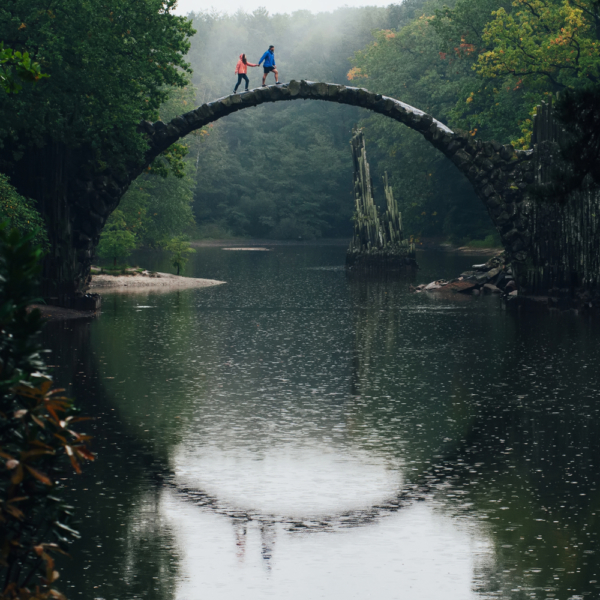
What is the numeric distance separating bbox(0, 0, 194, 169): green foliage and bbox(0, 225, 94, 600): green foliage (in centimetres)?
1825

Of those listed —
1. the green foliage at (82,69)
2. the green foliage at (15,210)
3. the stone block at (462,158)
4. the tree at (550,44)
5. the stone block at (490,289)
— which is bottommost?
the stone block at (490,289)

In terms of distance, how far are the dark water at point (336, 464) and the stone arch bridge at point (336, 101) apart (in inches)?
195

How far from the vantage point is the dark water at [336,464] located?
6.94 metres

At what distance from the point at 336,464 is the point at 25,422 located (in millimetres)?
6221

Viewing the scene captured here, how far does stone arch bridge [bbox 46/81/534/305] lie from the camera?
25250 millimetres

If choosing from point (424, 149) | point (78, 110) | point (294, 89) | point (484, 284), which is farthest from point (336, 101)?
point (424, 149)

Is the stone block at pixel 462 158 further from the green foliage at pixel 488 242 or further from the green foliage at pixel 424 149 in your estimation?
the green foliage at pixel 488 242

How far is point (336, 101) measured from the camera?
27.2m

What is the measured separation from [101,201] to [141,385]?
11960 millimetres

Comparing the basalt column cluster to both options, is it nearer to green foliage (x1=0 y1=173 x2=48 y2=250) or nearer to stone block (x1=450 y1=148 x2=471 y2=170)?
stone block (x1=450 y1=148 x2=471 y2=170)

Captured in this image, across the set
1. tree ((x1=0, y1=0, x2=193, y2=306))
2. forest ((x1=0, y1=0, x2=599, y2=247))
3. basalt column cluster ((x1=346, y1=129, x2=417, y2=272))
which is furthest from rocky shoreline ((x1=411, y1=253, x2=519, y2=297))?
tree ((x1=0, y1=0, x2=193, y2=306))

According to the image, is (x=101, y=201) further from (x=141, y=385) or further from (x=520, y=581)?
(x=520, y=581)

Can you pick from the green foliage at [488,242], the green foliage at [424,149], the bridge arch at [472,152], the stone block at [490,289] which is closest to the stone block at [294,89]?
the bridge arch at [472,152]

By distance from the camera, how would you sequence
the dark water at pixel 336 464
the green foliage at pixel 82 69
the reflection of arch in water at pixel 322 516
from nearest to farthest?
the dark water at pixel 336 464 → the reflection of arch in water at pixel 322 516 → the green foliage at pixel 82 69
